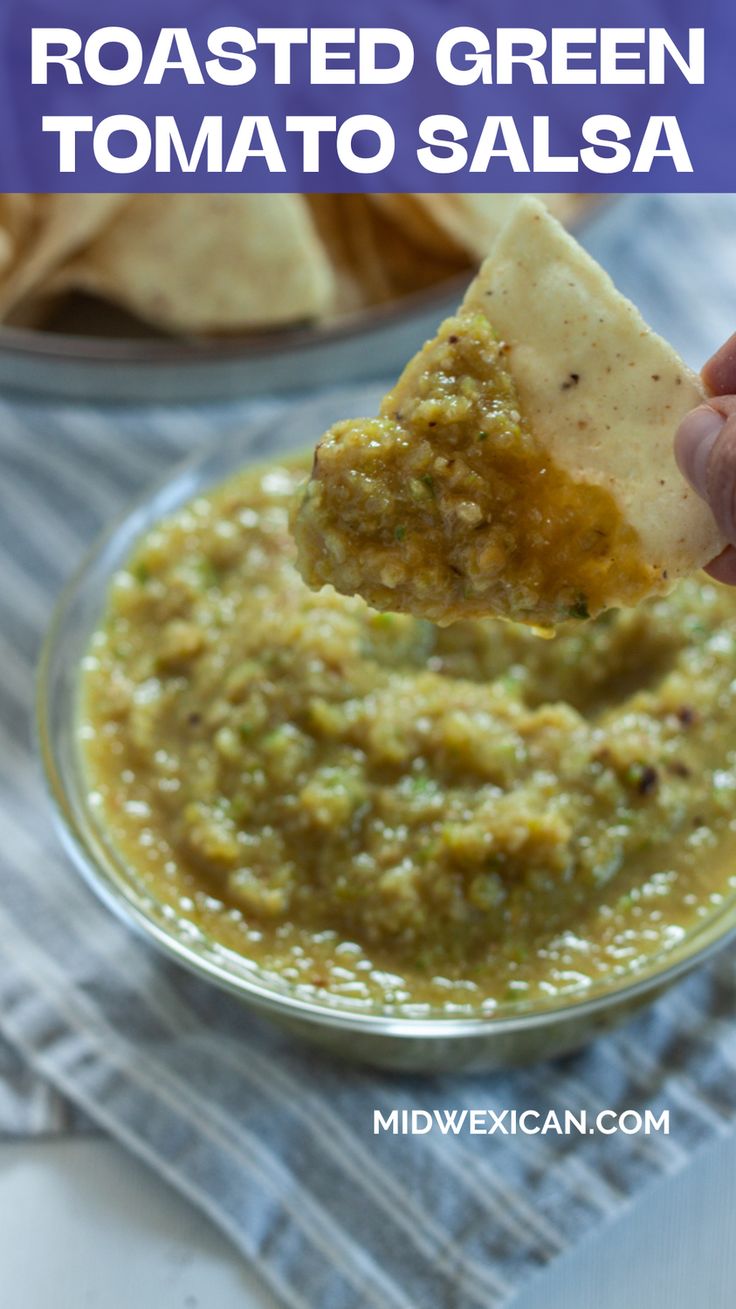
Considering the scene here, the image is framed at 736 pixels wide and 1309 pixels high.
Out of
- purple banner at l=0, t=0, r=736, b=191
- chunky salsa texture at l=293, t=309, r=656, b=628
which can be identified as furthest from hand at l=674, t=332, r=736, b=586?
purple banner at l=0, t=0, r=736, b=191

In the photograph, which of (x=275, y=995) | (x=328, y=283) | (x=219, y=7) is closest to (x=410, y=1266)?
(x=275, y=995)

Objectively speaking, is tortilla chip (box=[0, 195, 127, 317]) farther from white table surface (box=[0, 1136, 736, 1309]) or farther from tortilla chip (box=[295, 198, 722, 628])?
white table surface (box=[0, 1136, 736, 1309])

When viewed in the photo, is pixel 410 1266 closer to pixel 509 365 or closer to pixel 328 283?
pixel 509 365

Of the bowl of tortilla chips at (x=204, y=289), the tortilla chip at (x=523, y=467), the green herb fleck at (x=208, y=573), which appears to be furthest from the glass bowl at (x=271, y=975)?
the tortilla chip at (x=523, y=467)

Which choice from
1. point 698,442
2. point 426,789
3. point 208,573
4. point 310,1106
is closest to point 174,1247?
point 310,1106

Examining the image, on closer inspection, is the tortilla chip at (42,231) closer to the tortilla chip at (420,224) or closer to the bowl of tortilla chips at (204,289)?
the bowl of tortilla chips at (204,289)

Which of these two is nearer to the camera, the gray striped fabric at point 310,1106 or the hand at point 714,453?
the hand at point 714,453
